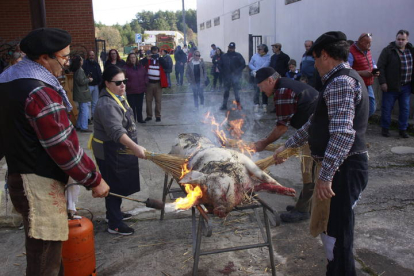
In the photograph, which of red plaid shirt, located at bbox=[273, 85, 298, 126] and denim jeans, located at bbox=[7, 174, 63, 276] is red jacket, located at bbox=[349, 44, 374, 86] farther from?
denim jeans, located at bbox=[7, 174, 63, 276]

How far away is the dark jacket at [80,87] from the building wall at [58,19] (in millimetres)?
2140

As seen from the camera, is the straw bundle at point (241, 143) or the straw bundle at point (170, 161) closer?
the straw bundle at point (170, 161)

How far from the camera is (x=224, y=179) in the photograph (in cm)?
306

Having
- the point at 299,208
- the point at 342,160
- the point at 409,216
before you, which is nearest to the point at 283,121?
the point at 299,208

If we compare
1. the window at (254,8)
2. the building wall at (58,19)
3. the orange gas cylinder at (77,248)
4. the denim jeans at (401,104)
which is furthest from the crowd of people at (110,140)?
the window at (254,8)

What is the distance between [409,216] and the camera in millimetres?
4398

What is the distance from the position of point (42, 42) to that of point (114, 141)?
5.49 feet

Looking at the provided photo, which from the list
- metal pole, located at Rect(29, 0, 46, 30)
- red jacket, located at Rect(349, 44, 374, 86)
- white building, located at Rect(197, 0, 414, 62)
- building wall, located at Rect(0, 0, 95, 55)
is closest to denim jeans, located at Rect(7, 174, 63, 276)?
metal pole, located at Rect(29, 0, 46, 30)

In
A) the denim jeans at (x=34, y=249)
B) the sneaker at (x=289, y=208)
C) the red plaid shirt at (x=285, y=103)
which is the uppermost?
the red plaid shirt at (x=285, y=103)

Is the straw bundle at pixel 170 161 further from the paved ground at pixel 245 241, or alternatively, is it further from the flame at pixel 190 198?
the paved ground at pixel 245 241

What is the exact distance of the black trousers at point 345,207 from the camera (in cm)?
276

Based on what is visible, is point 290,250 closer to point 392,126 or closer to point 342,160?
point 342,160

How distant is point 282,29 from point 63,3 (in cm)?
858

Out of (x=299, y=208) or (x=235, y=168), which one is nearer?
(x=235, y=168)
